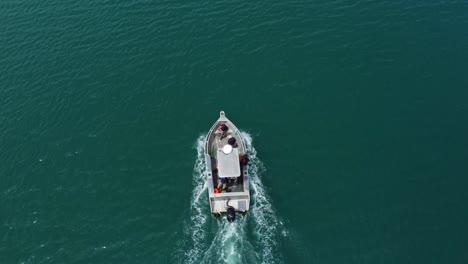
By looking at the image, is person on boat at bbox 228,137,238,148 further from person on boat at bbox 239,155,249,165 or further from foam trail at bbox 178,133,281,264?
foam trail at bbox 178,133,281,264

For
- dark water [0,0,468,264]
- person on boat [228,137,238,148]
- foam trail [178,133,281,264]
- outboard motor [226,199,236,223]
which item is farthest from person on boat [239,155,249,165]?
outboard motor [226,199,236,223]

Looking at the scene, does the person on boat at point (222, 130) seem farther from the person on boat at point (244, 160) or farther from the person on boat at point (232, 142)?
the person on boat at point (244, 160)

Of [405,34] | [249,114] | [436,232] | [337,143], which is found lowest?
[436,232]

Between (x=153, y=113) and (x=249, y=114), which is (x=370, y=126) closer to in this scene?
(x=249, y=114)

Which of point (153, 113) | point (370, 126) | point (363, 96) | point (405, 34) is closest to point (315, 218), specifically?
point (370, 126)

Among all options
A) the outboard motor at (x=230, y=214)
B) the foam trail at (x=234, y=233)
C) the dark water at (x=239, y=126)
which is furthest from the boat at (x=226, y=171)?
the dark water at (x=239, y=126)

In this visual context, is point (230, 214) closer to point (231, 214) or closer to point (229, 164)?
point (231, 214)
